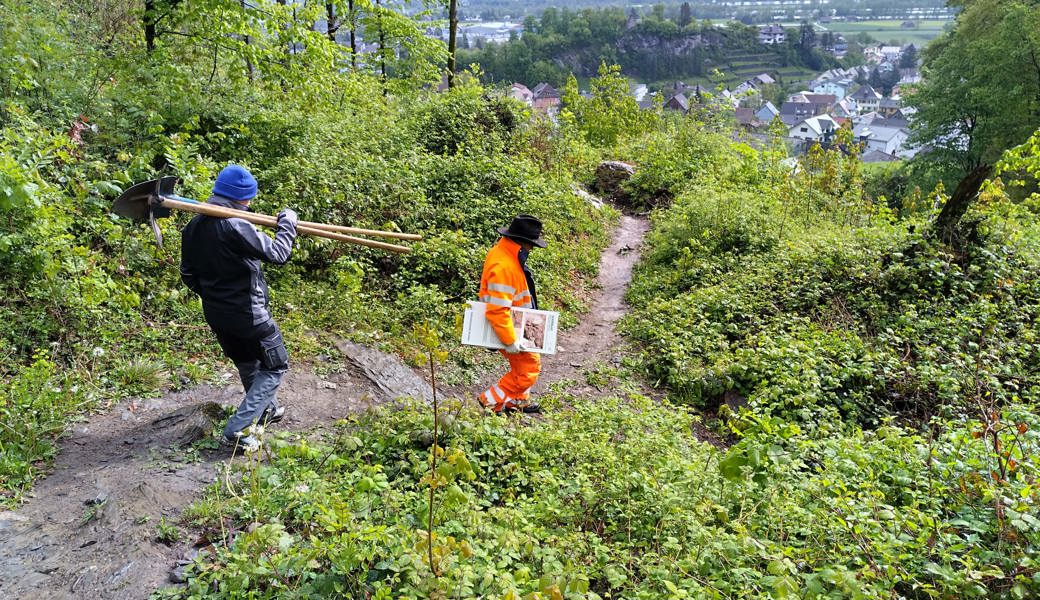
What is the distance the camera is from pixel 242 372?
4953 millimetres

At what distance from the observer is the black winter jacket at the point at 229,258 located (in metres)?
4.46

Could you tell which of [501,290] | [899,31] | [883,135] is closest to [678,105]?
[501,290]

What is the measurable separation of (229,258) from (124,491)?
1715 millimetres

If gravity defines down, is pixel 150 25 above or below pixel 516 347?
above

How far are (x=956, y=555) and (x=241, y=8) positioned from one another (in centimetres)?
1078

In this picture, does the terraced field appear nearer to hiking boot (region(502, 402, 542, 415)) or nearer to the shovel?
hiking boot (region(502, 402, 542, 415))

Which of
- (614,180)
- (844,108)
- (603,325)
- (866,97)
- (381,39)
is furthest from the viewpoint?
(866,97)

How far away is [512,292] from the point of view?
578cm

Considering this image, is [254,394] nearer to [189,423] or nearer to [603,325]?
[189,423]

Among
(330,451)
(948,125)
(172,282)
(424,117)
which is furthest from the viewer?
(948,125)

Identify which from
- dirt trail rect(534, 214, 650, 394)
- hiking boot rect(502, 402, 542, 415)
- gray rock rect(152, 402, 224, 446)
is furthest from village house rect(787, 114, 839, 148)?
gray rock rect(152, 402, 224, 446)

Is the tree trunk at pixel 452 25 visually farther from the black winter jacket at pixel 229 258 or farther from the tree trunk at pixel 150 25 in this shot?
the black winter jacket at pixel 229 258

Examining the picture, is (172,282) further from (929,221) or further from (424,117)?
(929,221)

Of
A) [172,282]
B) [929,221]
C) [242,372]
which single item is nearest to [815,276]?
[929,221]
